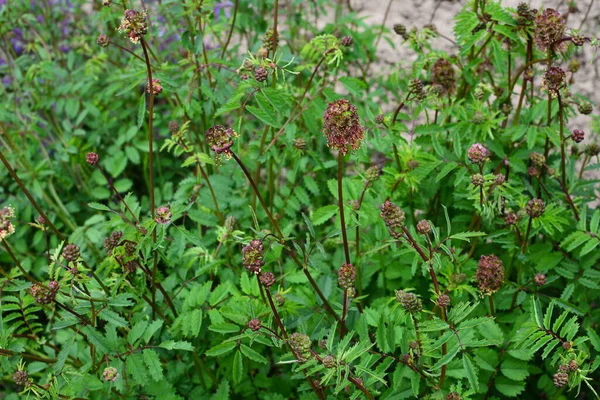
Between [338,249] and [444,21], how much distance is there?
8.80 feet

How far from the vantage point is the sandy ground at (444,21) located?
422 centimetres

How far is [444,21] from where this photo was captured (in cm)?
479

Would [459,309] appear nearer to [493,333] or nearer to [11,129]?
[493,333]

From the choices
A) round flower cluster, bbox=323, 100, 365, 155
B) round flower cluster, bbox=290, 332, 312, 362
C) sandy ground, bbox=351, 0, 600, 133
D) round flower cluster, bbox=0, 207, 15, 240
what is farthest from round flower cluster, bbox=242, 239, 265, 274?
sandy ground, bbox=351, 0, 600, 133

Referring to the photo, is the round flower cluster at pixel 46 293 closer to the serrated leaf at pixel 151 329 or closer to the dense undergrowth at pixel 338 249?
the dense undergrowth at pixel 338 249

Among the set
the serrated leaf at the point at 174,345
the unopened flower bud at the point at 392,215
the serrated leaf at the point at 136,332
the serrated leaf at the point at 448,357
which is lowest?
the serrated leaf at the point at 174,345

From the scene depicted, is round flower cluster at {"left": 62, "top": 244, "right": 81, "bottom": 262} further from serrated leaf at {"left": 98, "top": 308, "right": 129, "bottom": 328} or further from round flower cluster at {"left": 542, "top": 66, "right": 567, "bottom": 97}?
round flower cluster at {"left": 542, "top": 66, "right": 567, "bottom": 97}

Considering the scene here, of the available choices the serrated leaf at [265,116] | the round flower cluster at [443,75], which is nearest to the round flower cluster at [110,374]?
the serrated leaf at [265,116]

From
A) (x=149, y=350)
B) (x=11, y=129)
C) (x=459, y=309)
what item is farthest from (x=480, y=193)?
(x=11, y=129)

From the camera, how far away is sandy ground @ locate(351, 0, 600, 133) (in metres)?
4.22

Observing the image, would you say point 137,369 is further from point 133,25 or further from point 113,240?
point 133,25

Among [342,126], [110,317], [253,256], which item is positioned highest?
[342,126]

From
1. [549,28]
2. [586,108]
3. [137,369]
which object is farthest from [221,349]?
[586,108]

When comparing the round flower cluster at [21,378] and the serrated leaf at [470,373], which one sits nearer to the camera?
the serrated leaf at [470,373]
